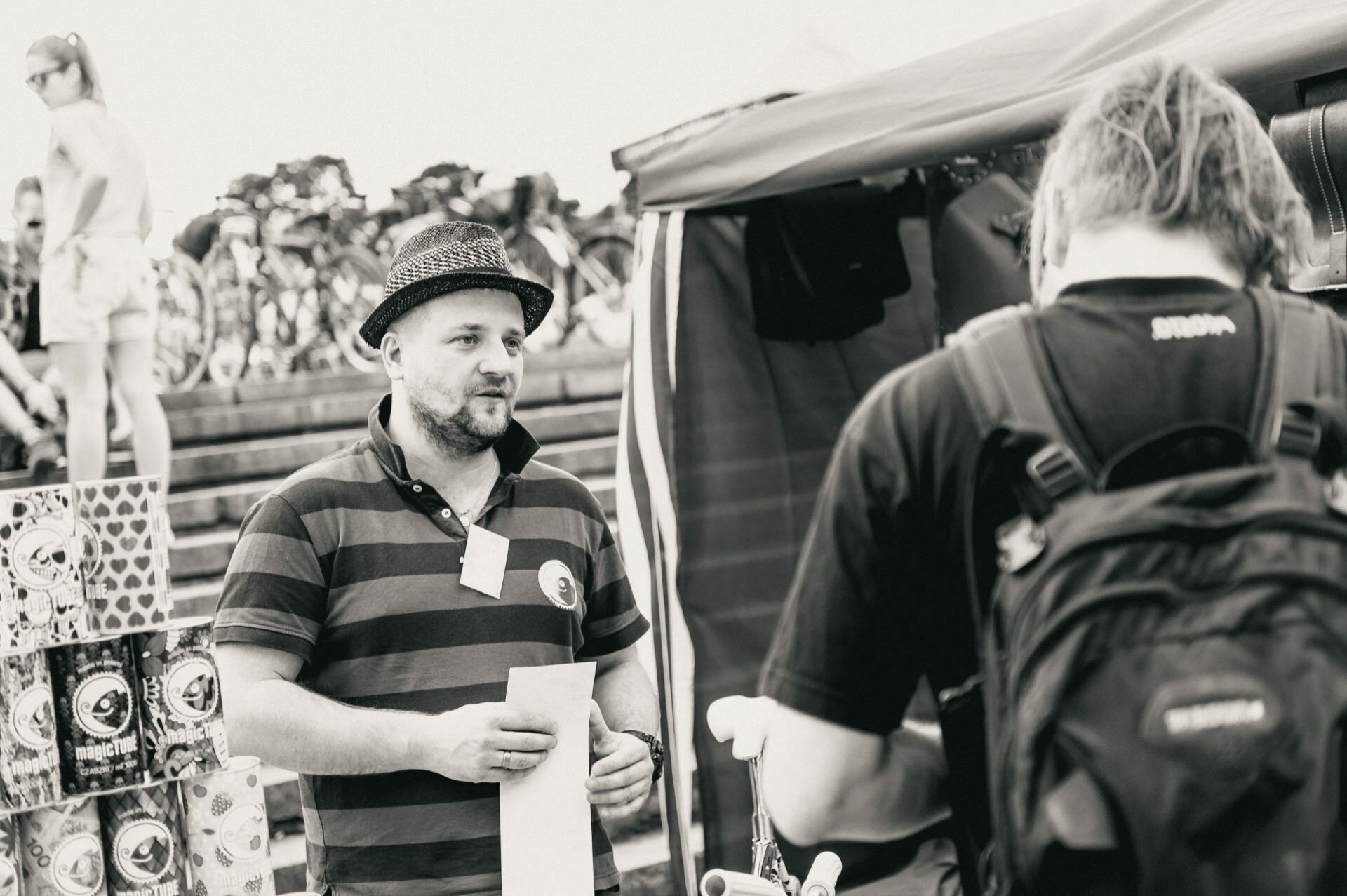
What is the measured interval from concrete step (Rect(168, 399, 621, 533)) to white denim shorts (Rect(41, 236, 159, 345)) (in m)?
0.99

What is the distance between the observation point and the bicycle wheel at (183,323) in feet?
31.4

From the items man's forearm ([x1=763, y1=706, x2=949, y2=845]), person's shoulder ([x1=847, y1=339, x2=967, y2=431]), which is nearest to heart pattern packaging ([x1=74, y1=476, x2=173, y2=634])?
man's forearm ([x1=763, y1=706, x2=949, y2=845])

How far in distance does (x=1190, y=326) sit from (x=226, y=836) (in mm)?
1604

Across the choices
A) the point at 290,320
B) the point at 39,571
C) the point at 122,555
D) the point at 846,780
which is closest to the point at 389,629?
the point at 122,555

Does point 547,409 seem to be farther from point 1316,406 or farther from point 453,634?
point 1316,406

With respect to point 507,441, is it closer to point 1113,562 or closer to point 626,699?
point 626,699

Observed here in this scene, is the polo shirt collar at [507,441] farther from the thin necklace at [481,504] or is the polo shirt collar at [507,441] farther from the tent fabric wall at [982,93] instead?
the tent fabric wall at [982,93]

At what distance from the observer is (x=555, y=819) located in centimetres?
213

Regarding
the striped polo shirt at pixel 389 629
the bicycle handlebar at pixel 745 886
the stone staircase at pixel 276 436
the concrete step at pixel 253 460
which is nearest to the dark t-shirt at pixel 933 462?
the bicycle handlebar at pixel 745 886

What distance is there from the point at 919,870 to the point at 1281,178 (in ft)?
3.01

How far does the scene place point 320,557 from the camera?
2.20 m

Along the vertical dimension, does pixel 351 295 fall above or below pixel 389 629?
above

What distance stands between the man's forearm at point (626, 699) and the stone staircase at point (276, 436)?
3.26 meters

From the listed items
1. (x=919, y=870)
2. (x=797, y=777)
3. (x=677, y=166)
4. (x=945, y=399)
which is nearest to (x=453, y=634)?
(x=919, y=870)
